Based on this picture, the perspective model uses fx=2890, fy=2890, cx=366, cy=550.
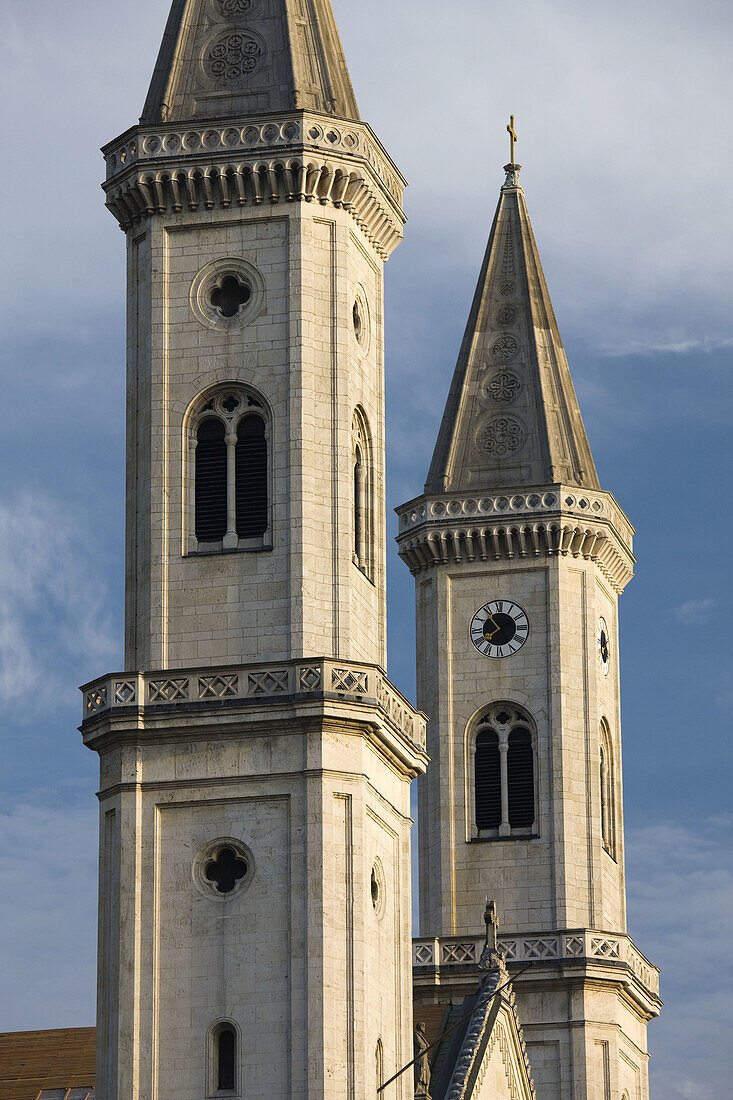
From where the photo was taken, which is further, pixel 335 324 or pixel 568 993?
pixel 568 993

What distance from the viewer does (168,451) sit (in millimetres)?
56656

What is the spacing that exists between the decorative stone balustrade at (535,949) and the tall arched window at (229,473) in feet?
69.7

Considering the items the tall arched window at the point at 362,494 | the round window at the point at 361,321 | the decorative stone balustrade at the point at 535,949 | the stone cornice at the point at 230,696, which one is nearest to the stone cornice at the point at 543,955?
the decorative stone balustrade at the point at 535,949

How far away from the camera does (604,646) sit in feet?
261

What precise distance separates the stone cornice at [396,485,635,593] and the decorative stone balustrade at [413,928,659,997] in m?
10.6

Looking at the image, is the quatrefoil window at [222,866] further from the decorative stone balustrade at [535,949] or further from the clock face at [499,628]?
the clock face at [499,628]

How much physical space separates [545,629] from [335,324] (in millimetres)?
22262

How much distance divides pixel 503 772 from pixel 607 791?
3227 mm

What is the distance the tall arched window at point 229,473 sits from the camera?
56000 millimetres

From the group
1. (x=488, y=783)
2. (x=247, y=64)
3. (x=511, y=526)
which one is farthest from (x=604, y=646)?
(x=247, y=64)

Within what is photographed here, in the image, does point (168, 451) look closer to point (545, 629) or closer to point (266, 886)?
point (266, 886)

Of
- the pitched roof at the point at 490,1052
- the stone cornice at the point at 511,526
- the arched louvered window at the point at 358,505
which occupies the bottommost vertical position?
the pitched roof at the point at 490,1052

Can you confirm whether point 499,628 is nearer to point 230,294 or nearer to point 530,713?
point 530,713

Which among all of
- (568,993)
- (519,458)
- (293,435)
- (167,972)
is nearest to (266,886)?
(167,972)
